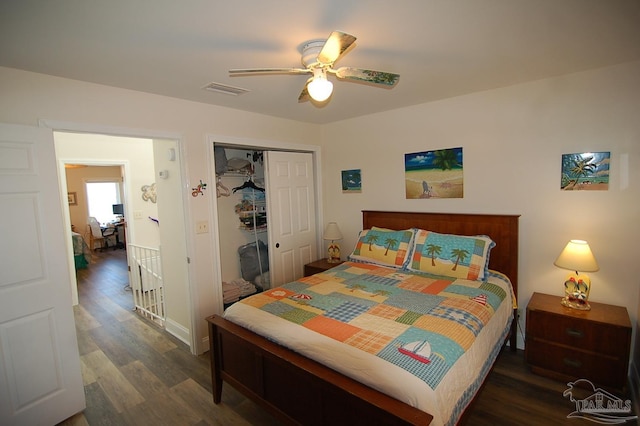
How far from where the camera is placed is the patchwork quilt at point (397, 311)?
1.58 m

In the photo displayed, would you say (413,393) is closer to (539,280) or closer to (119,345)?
(539,280)

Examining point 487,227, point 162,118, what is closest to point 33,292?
point 162,118

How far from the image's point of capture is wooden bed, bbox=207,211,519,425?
139cm

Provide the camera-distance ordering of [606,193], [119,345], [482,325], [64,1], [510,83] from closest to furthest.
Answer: [64,1] < [482,325] < [606,193] < [510,83] < [119,345]

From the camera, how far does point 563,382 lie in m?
2.33

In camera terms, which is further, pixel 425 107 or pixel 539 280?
pixel 425 107

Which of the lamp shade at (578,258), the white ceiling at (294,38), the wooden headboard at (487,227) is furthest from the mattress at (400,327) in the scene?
the white ceiling at (294,38)

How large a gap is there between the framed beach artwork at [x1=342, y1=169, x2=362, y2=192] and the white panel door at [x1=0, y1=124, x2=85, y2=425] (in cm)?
292

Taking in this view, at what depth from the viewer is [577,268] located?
2279mm

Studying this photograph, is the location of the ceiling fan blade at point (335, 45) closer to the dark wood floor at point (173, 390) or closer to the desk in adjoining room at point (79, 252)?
the dark wood floor at point (173, 390)

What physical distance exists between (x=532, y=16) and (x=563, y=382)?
2.57 m

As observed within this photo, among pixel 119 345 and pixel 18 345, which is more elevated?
pixel 18 345

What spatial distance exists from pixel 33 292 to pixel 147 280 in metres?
2.26

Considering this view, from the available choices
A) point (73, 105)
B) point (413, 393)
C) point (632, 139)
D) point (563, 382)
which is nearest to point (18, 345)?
point (73, 105)
